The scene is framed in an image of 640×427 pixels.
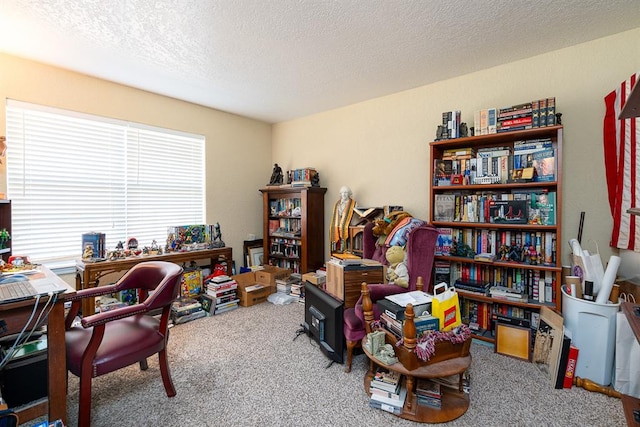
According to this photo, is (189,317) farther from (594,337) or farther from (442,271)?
(594,337)

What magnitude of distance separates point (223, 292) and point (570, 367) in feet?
10.3

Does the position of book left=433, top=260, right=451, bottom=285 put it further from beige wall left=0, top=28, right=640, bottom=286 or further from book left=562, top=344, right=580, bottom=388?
book left=562, top=344, right=580, bottom=388

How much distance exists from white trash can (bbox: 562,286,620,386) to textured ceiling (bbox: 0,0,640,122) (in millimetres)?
2012

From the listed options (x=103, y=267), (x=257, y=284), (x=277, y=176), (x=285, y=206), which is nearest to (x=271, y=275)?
(x=257, y=284)

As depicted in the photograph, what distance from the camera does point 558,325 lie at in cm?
199

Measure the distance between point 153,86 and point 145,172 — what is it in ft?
3.25

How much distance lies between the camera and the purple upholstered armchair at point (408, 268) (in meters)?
2.09

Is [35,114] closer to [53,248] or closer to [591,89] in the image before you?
[53,248]

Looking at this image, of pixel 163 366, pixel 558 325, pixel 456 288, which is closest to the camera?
pixel 163 366

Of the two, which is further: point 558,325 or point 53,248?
point 53,248

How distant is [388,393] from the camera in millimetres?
1702

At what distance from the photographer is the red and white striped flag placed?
1.96 m

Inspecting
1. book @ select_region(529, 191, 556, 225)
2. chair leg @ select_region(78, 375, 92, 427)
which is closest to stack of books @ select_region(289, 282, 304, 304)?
chair leg @ select_region(78, 375, 92, 427)

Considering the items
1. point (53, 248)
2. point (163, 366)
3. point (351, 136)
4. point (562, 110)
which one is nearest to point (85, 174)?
point (53, 248)
